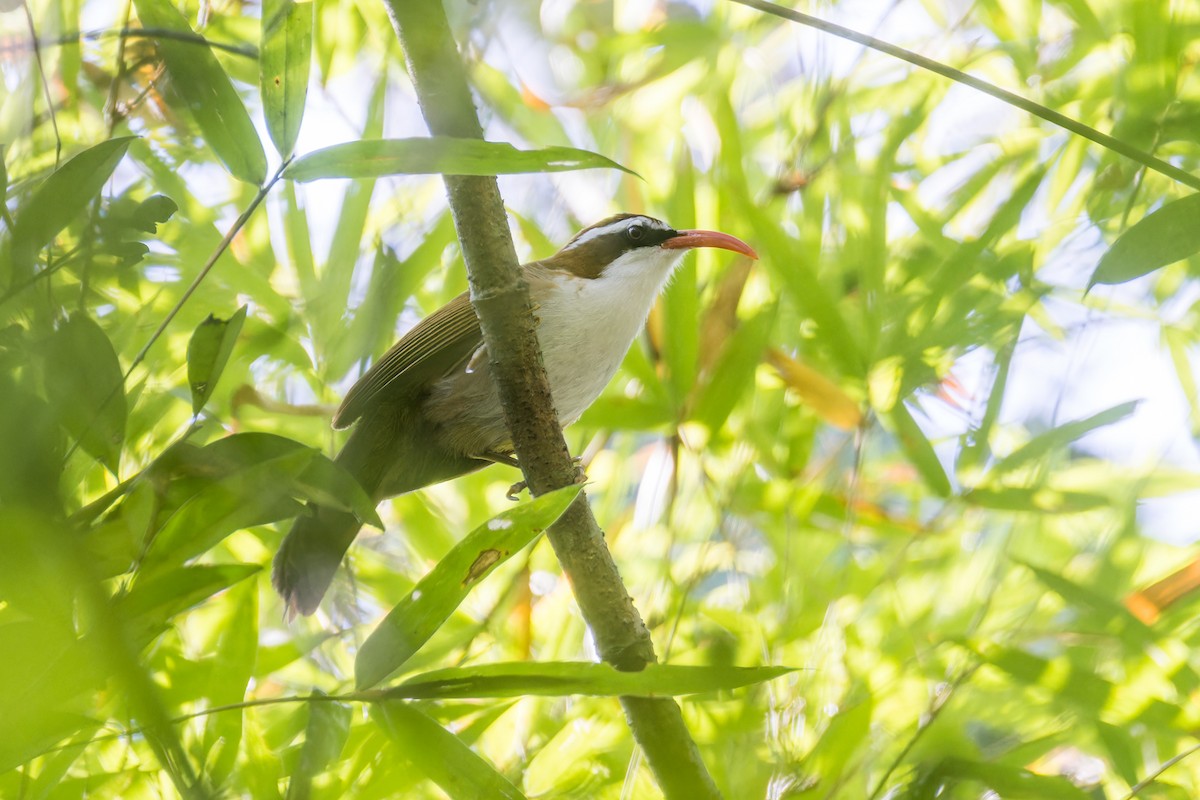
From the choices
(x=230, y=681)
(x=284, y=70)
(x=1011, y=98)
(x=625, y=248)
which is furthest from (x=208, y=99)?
(x=625, y=248)

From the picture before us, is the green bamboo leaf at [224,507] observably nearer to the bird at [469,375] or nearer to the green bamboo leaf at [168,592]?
the green bamboo leaf at [168,592]

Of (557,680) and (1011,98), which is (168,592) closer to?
(557,680)

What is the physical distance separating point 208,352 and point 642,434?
1669 millimetres

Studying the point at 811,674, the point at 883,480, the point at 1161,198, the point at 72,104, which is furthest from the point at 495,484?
the point at 1161,198

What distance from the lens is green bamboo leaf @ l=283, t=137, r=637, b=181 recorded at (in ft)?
4.92

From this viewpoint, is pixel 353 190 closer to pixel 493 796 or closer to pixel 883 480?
pixel 493 796

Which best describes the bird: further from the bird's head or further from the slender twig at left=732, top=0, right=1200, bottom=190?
the slender twig at left=732, top=0, right=1200, bottom=190

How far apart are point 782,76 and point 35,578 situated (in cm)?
328

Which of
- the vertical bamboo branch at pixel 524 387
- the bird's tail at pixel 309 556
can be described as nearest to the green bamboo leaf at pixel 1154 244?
the vertical bamboo branch at pixel 524 387

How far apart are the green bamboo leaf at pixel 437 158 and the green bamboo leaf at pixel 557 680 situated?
717 millimetres

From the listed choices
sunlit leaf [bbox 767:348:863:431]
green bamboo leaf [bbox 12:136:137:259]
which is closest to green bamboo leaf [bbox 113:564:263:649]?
green bamboo leaf [bbox 12:136:137:259]

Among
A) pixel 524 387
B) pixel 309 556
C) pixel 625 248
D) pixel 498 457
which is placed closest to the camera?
pixel 524 387

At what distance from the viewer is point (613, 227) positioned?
3334 mm

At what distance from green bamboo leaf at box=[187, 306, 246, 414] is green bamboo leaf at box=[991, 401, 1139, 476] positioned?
5.64ft
